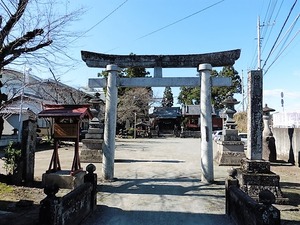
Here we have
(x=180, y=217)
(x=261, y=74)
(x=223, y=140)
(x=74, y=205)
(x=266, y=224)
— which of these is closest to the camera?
(x=266, y=224)

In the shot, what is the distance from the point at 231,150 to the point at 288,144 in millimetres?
3739

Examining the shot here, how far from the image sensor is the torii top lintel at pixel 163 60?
369 inches

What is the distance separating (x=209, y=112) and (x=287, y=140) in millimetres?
A: 8372

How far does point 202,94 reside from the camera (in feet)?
29.5

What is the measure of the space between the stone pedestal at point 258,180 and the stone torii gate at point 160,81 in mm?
1861

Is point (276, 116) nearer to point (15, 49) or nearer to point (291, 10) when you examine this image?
point (291, 10)

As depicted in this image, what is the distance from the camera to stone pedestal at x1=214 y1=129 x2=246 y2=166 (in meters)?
13.2

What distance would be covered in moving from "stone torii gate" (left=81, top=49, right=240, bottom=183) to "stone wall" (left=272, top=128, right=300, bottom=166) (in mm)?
6829

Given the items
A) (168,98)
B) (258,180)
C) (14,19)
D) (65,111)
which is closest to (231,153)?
(258,180)

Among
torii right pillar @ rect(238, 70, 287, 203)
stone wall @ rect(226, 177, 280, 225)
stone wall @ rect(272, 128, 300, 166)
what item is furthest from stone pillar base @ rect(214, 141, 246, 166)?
stone wall @ rect(226, 177, 280, 225)

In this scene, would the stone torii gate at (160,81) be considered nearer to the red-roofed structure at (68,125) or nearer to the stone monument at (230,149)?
the red-roofed structure at (68,125)

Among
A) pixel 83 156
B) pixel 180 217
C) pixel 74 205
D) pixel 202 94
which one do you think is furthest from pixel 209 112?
pixel 83 156

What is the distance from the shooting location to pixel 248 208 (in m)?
4.20

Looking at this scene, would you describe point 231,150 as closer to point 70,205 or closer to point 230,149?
point 230,149
